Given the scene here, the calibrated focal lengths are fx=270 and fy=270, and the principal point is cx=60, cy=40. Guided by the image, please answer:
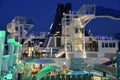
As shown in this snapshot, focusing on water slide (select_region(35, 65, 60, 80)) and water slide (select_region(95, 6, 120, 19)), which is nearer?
water slide (select_region(35, 65, 60, 80))

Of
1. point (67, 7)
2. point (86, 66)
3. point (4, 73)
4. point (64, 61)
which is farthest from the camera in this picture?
point (67, 7)

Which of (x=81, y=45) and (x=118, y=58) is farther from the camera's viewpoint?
(x=81, y=45)

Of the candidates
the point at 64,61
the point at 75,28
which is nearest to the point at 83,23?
the point at 75,28

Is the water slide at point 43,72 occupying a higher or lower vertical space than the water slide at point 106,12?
lower

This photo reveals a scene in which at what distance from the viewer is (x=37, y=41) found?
42.2 meters

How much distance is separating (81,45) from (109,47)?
10.4 ft

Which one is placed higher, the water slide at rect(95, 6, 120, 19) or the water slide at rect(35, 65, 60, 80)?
the water slide at rect(95, 6, 120, 19)

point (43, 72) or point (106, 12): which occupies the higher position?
point (106, 12)

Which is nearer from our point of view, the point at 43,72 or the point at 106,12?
the point at 43,72

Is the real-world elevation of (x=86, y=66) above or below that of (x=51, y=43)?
below

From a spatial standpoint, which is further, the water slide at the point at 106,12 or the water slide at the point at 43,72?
the water slide at the point at 106,12

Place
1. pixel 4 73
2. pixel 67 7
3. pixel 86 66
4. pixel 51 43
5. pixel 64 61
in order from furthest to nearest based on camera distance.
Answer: pixel 67 7
pixel 51 43
pixel 64 61
pixel 86 66
pixel 4 73

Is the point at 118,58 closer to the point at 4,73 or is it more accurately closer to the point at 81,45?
the point at 4,73

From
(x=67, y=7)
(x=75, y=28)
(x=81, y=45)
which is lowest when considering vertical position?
(x=81, y=45)
